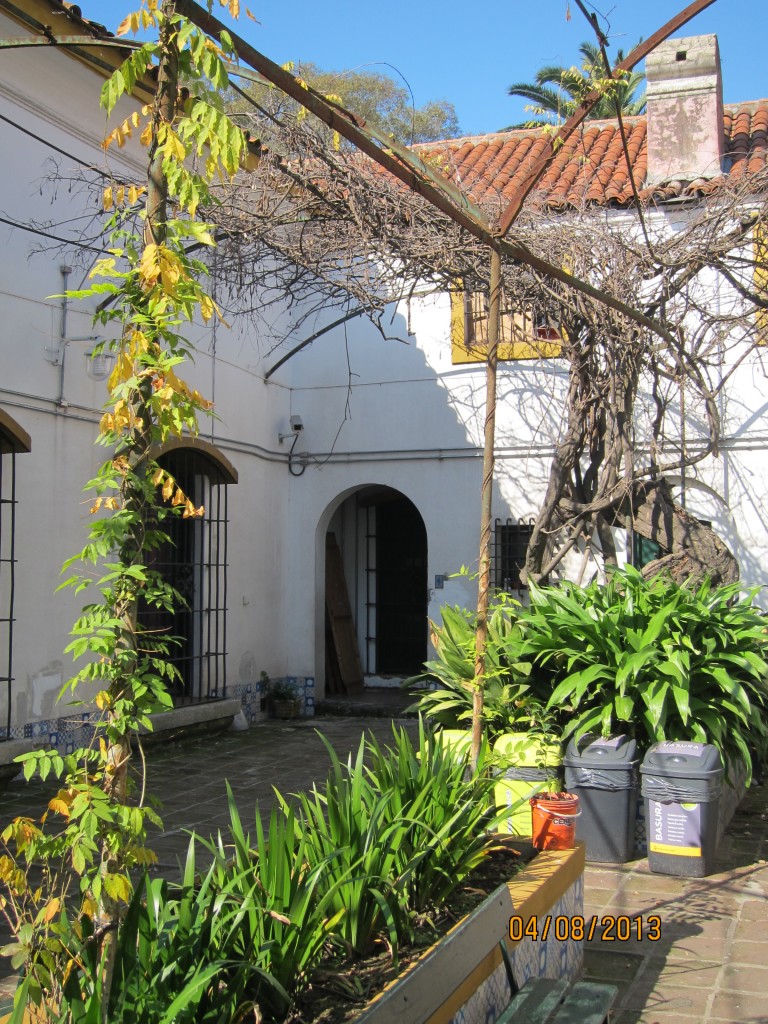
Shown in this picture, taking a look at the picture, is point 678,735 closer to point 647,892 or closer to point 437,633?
point 647,892

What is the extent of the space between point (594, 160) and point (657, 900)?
356 inches

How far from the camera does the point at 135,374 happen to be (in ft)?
8.24

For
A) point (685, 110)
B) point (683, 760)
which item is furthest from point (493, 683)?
point (685, 110)

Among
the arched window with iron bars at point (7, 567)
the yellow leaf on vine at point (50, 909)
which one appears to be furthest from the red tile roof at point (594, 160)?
the yellow leaf on vine at point (50, 909)

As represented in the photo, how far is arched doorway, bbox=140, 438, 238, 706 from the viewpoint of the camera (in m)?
10.5

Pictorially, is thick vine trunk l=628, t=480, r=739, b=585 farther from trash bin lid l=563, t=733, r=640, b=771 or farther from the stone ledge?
the stone ledge

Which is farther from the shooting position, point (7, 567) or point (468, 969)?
point (7, 567)

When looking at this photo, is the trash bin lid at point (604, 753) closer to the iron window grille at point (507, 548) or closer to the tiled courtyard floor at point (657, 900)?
the tiled courtyard floor at point (657, 900)

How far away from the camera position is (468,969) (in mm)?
3000

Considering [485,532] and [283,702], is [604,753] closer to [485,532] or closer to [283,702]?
[485,532]

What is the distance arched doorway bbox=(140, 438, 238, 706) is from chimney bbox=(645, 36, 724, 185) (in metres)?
5.80

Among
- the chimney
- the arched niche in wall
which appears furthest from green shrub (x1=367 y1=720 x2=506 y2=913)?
the arched niche in wall
